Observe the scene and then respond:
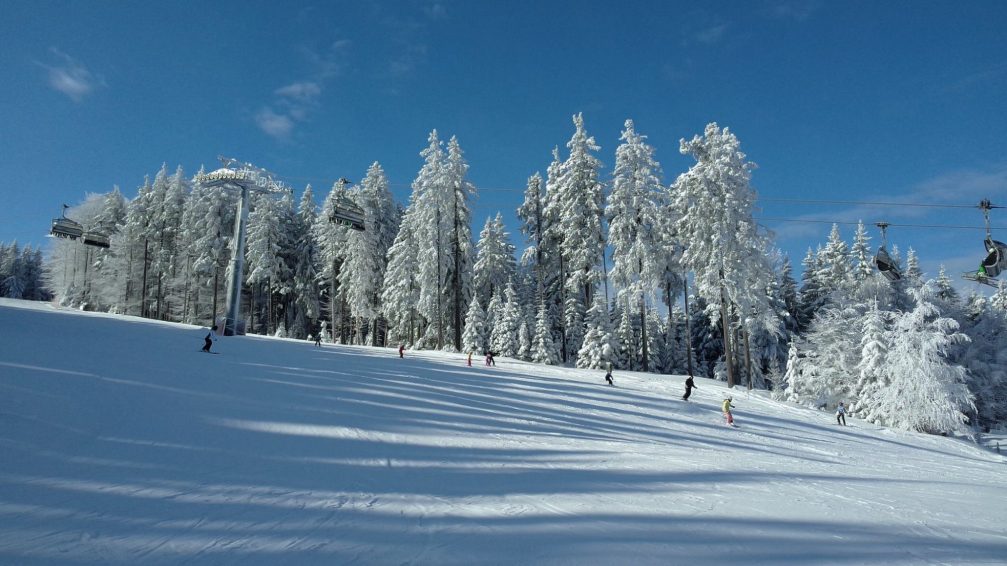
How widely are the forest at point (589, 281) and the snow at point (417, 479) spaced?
11581 millimetres

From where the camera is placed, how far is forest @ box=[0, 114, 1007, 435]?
97.2 feet

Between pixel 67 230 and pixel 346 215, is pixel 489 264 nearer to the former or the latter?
pixel 346 215

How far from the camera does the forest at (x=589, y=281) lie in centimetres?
2962

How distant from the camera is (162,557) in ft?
17.7

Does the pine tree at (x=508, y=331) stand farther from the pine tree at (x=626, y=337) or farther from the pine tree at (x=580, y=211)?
the pine tree at (x=626, y=337)

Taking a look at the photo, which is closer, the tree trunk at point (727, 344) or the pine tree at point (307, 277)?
the tree trunk at point (727, 344)

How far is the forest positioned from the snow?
38.0 feet

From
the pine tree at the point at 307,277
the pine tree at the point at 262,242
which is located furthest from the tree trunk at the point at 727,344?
the pine tree at the point at 262,242

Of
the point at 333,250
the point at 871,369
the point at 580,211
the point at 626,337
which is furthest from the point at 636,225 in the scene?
the point at 333,250

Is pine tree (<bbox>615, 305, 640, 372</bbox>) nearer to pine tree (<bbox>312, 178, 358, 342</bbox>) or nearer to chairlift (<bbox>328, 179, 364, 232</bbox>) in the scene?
chairlift (<bbox>328, 179, 364, 232</bbox>)

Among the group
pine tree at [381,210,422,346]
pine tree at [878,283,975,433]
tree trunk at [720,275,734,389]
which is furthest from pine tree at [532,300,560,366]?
pine tree at [878,283,975,433]

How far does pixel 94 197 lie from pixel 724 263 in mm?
72967

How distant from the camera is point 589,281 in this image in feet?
125

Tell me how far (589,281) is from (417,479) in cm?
3067
